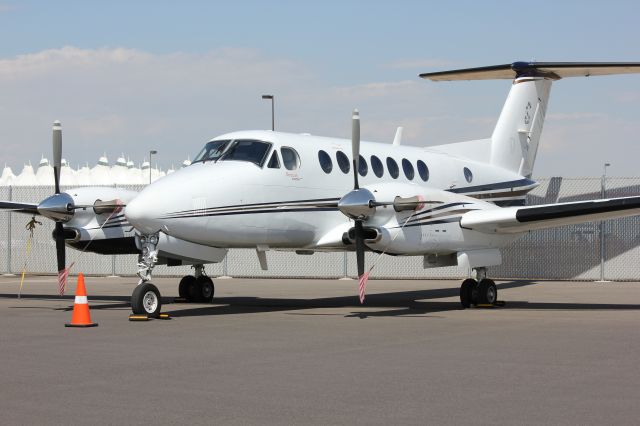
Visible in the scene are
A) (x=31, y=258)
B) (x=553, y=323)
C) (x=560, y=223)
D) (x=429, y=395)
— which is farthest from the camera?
(x=31, y=258)

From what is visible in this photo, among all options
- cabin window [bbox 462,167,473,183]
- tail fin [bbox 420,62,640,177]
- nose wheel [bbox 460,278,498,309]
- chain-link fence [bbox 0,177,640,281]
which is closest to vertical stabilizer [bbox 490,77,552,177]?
tail fin [bbox 420,62,640,177]

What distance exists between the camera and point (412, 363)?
932 centimetres

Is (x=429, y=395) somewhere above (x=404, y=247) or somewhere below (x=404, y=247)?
below

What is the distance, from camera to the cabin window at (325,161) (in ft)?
56.8

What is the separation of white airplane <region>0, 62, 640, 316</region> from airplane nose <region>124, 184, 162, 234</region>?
0.7 inches

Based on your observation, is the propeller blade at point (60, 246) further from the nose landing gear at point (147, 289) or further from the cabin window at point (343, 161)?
the cabin window at point (343, 161)

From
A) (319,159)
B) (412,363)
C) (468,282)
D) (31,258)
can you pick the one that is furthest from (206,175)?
(31,258)

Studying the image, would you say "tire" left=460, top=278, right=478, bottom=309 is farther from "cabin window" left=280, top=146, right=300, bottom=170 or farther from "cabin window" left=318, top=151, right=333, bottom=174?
"cabin window" left=280, top=146, right=300, bottom=170

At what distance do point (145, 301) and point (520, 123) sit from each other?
493 inches

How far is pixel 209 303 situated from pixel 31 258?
55.1 feet

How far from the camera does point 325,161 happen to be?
17.4m

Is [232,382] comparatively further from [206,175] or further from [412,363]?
[206,175]

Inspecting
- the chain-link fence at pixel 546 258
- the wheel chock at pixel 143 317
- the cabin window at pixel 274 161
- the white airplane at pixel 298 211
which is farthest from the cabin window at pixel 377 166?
the chain-link fence at pixel 546 258

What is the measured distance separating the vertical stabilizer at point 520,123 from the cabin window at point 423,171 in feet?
11.5
